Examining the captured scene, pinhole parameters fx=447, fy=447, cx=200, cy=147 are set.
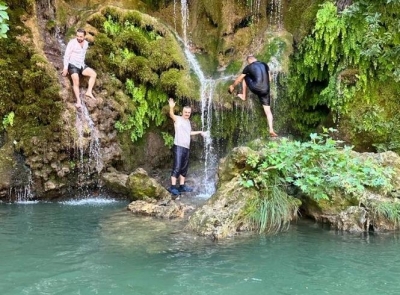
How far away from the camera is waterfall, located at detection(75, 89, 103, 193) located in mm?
10781

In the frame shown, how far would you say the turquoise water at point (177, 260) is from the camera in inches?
209

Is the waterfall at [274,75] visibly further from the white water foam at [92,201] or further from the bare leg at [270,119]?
the white water foam at [92,201]

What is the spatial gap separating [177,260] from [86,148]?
18.0 feet

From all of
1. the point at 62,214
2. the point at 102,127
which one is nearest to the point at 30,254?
the point at 62,214

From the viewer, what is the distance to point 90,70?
11.2 meters

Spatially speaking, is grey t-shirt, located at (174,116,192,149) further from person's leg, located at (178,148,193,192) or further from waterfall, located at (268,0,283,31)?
waterfall, located at (268,0,283,31)

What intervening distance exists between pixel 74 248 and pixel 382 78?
8429 mm

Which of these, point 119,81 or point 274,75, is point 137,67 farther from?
point 274,75

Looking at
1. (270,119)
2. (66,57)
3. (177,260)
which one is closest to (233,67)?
(270,119)

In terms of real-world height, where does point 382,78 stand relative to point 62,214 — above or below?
above

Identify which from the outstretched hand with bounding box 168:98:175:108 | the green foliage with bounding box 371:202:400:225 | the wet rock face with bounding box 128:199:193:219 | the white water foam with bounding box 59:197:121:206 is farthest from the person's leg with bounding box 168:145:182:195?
the green foliage with bounding box 371:202:400:225

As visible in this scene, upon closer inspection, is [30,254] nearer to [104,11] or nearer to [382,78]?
[104,11]

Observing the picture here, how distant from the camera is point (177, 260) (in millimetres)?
6184

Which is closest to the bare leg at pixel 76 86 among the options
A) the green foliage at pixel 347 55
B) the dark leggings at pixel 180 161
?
the dark leggings at pixel 180 161
